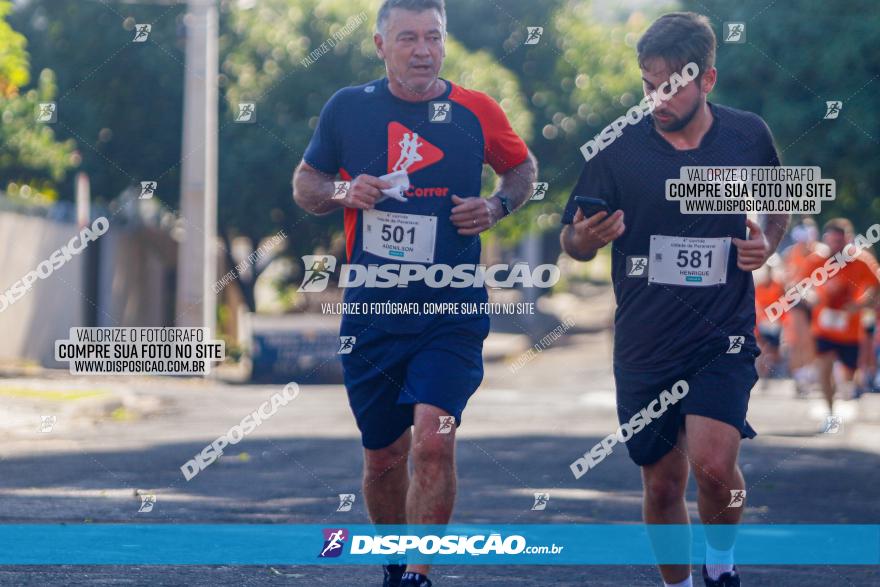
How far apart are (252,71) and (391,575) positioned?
26.2m

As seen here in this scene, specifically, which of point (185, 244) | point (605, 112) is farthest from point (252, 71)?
point (605, 112)

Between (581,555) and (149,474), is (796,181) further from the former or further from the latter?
(149,474)

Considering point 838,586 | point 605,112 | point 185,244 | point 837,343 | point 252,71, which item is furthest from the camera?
point 605,112

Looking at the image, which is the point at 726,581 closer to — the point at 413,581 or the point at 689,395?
the point at 689,395

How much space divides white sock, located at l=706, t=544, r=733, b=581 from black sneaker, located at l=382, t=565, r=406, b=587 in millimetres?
1043

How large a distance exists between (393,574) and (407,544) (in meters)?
0.16

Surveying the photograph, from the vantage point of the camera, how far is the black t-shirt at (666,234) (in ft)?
18.1

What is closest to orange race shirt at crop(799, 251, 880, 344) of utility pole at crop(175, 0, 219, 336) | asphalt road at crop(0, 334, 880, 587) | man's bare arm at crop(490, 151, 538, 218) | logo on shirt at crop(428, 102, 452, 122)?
asphalt road at crop(0, 334, 880, 587)

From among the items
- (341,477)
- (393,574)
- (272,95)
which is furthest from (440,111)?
(272,95)

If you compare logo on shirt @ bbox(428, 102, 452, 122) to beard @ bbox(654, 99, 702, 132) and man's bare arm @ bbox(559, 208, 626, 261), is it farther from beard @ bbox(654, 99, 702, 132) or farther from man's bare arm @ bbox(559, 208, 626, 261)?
beard @ bbox(654, 99, 702, 132)

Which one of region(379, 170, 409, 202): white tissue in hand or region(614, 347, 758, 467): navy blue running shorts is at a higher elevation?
region(379, 170, 409, 202): white tissue in hand

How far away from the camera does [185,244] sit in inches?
958

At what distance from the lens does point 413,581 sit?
5.37 m

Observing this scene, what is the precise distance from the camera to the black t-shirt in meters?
5.51
